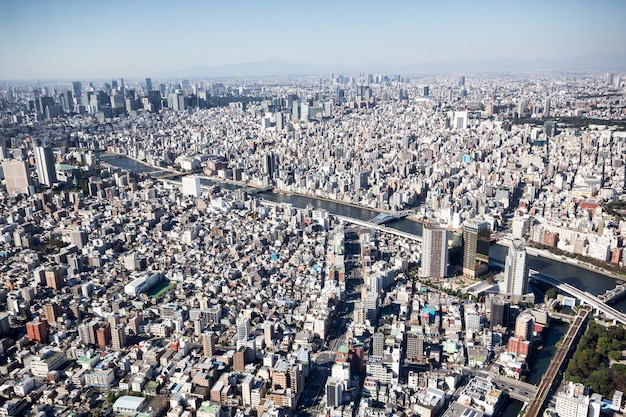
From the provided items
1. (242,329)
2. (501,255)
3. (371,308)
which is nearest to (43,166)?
(242,329)

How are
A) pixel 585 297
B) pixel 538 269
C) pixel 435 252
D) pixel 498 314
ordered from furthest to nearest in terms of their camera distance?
pixel 538 269
pixel 435 252
pixel 585 297
pixel 498 314

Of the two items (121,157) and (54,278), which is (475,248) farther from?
(121,157)

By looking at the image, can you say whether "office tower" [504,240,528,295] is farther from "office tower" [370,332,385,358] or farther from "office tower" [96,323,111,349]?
"office tower" [96,323,111,349]

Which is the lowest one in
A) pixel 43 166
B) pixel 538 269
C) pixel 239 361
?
pixel 538 269

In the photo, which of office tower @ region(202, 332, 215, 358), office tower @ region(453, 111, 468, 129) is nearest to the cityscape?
office tower @ region(202, 332, 215, 358)

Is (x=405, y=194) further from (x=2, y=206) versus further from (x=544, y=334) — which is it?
(x=2, y=206)
